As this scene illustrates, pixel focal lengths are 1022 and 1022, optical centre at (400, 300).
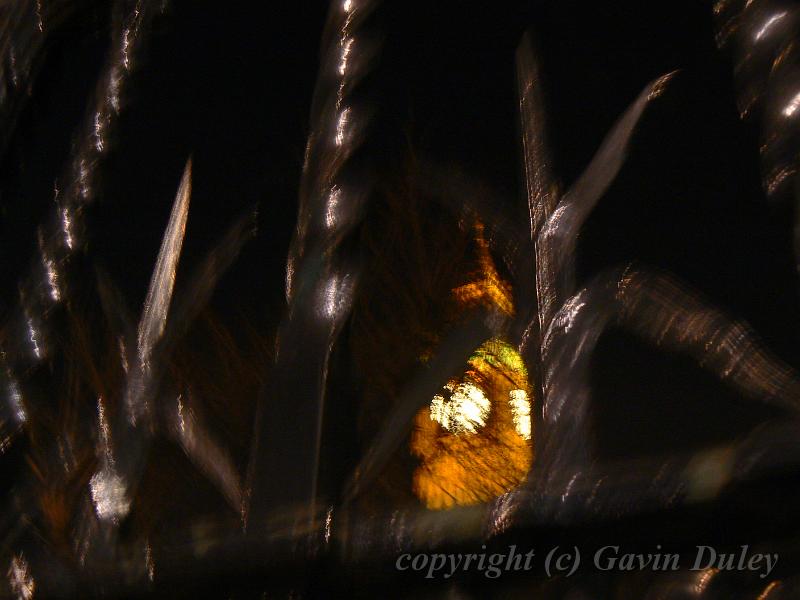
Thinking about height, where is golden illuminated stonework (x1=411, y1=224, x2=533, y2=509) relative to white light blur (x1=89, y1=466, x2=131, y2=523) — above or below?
below

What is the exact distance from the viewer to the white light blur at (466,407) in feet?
4.95

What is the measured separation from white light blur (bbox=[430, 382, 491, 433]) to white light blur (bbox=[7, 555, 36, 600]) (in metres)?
0.98

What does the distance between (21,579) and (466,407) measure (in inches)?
43.7

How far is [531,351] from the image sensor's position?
16.9 inches

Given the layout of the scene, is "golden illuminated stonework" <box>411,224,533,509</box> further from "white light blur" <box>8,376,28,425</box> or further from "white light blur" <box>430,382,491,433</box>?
"white light blur" <box>8,376,28,425</box>

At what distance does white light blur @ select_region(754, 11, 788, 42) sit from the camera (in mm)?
303

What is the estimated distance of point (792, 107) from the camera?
0.29 meters

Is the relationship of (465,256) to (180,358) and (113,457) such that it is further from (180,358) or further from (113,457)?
(113,457)

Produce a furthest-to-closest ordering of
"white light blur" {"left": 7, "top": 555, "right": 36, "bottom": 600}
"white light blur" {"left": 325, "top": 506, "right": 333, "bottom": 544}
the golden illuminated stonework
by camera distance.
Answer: the golden illuminated stonework → "white light blur" {"left": 7, "top": 555, "right": 36, "bottom": 600} → "white light blur" {"left": 325, "top": 506, "right": 333, "bottom": 544}

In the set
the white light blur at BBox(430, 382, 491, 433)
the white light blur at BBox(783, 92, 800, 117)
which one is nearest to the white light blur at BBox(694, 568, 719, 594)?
the white light blur at BBox(783, 92, 800, 117)

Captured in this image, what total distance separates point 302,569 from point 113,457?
13 cm

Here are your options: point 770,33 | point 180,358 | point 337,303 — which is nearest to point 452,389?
point 180,358

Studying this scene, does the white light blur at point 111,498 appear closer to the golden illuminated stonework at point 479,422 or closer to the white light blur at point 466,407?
the golden illuminated stonework at point 479,422

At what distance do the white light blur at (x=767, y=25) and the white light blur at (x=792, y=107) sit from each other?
26mm
